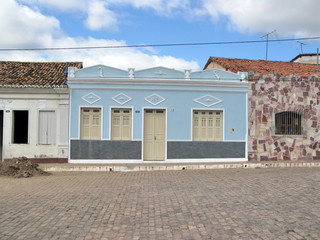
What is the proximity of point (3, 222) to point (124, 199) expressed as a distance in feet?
8.06

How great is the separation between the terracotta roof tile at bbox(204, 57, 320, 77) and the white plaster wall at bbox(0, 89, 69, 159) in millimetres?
8028

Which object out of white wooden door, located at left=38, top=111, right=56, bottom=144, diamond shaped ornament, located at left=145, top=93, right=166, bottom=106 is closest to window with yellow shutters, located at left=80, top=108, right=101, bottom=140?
white wooden door, located at left=38, top=111, right=56, bottom=144

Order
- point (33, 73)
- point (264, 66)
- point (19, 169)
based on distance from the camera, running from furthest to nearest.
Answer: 1. point (264, 66)
2. point (33, 73)
3. point (19, 169)

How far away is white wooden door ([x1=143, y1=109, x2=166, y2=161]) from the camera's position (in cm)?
1337

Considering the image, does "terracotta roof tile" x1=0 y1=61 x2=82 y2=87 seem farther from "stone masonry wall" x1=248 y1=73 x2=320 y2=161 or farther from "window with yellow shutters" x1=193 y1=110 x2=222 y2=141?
"stone masonry wall" x1=248 y1=73 x2=320 y2=161

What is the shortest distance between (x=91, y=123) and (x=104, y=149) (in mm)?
1212

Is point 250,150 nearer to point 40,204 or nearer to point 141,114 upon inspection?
point 141,114

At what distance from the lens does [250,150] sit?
45.4ft

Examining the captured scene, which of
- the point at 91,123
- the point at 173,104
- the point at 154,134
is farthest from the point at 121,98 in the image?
the point at 173,104

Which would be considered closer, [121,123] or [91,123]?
[91,123]

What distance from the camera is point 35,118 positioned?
43.1 feet

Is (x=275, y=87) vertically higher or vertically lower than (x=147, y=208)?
higher

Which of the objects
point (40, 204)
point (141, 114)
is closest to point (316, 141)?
point (141, 114)

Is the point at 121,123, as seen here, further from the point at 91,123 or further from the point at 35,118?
the point at 35,118
